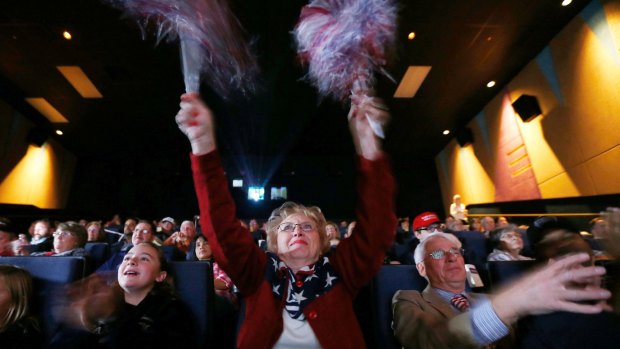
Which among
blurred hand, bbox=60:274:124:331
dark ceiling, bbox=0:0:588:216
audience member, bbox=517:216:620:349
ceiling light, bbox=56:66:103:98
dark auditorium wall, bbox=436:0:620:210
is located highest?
ceiling light, bbox=56:66:103:98

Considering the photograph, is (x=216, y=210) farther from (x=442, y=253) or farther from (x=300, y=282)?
(x=442, y=253)

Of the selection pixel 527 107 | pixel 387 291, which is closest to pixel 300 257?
pixel 387 291

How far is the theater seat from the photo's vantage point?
141cm

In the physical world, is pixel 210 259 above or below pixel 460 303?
above

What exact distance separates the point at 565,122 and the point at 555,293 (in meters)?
Result: 6.28

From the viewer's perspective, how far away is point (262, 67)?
5.67 m

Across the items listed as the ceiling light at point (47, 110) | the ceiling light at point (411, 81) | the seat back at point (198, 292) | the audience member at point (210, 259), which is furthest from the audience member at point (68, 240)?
the ceiling light at point (47, 110)

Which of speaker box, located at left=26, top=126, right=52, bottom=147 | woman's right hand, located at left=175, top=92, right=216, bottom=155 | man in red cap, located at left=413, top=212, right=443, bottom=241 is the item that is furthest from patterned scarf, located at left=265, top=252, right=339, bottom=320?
speaker box, located at left=26, top=126, right=52, bottom=147

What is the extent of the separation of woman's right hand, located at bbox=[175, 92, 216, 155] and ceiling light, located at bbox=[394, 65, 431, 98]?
5.60 m

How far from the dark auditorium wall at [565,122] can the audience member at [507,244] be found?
10.8 feet

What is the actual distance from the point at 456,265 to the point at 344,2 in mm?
1457

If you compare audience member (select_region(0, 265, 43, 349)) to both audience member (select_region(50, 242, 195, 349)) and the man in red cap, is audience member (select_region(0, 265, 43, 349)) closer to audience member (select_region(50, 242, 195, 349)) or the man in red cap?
audience member (select_region(50, 242, 195, 349))

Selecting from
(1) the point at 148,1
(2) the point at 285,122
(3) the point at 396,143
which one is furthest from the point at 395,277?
(3) the point at 396,143

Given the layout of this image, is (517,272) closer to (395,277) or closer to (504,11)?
(395,277)
